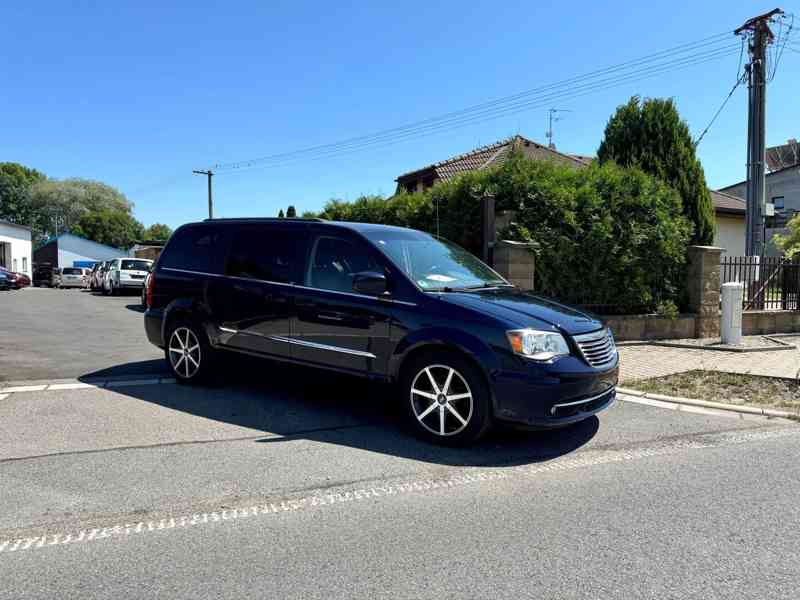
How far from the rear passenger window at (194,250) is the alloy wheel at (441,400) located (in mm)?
2908

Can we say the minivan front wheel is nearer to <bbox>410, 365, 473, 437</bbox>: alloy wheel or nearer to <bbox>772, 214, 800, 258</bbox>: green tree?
<bbox>410, 365, 473, 437</bbox>: alloy wheel

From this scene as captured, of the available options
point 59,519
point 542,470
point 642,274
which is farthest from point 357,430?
point 642,274

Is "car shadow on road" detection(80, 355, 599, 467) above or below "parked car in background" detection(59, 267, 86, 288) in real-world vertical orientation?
below

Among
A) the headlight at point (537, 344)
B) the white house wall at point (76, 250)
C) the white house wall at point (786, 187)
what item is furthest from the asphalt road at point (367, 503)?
the white house wall at point (76, 250)

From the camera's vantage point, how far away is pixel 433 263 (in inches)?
232

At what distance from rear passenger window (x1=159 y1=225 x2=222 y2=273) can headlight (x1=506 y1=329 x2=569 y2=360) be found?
11.7 feet

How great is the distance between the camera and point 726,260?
12.3 metres

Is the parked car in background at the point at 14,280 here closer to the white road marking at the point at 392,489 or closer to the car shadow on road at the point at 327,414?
the car shadow on road at the point at 327,414

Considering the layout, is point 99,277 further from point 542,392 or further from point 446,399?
point 542,392

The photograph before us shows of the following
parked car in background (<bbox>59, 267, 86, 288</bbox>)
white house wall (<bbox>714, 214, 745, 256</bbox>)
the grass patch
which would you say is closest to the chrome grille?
the grass patch

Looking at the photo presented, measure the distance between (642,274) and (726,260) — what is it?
237 centimetres

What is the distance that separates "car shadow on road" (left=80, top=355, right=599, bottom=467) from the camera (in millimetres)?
4941

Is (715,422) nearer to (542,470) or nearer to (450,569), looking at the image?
(542,470)

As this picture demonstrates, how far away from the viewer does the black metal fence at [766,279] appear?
12398 mm
